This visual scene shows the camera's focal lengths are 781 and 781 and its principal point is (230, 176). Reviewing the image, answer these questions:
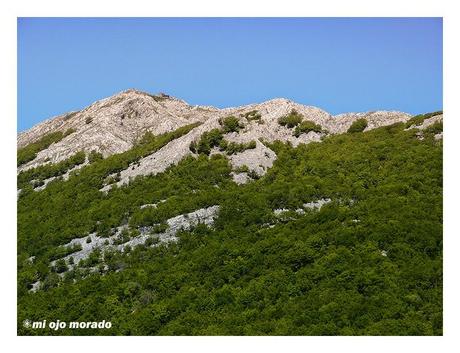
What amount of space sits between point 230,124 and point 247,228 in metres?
13.7

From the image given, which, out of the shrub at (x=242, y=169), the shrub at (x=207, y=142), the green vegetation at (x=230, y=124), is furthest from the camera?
the green vegetation at (x=230, y=124)

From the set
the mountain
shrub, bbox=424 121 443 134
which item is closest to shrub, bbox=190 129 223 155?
the mountain

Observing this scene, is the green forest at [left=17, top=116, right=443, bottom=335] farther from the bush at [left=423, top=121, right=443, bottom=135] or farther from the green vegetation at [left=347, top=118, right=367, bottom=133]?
the green vegetation at [left=347, top=118, right=367, bottom=133]

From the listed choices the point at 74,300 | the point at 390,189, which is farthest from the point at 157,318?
the point at 390,189

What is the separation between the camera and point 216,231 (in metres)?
40.0

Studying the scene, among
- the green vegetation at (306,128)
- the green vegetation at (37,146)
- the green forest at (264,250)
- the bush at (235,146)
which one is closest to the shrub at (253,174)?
the green forest at (264,250)

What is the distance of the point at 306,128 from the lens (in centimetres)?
5322

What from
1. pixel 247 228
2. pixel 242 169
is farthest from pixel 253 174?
pixel 247 228

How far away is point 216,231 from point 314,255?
612cm

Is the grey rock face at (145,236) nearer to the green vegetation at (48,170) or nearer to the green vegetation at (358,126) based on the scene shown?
the green vegetation at (48,170)

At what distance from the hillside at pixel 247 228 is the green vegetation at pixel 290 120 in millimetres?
141

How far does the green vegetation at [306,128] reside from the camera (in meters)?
53.0

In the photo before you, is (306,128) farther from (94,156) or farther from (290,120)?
(94,156)

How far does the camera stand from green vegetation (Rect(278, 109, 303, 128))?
53.8 meters
